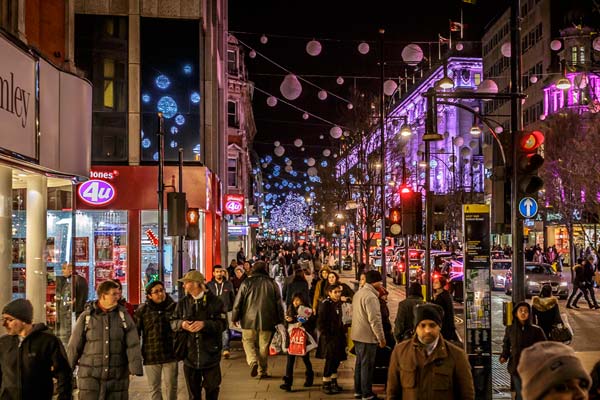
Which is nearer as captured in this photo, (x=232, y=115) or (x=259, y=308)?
(x=259, y=308)

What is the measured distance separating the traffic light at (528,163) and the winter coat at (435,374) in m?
6.82

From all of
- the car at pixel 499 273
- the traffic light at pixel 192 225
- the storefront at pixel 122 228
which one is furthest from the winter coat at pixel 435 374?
the car at pixel 499 273

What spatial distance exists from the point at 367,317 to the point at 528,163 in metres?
3.62

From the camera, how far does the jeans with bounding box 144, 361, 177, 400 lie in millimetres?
9133

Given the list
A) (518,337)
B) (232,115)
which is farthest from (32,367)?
(232,115)

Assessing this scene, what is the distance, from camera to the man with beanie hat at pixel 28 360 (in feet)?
21.8

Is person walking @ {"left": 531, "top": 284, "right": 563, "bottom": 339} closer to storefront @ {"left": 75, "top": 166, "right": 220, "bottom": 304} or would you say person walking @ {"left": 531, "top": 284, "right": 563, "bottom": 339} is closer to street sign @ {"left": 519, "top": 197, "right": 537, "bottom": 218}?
street sign @ {"left": 519, "top": 197, "right": 537, "bottom": 218}

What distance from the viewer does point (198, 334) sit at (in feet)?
30.2

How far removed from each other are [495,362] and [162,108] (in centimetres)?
1532

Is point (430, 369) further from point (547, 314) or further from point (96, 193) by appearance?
point (96, 193)

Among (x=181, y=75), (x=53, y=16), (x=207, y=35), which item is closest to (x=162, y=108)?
(x=181, y=75)

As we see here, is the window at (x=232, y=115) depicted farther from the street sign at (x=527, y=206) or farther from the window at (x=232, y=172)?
the street sign at (x=527, y=206)

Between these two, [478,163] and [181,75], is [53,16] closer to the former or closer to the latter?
[181,75]

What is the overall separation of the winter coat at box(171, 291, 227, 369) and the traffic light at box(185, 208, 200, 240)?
9.11 metres
